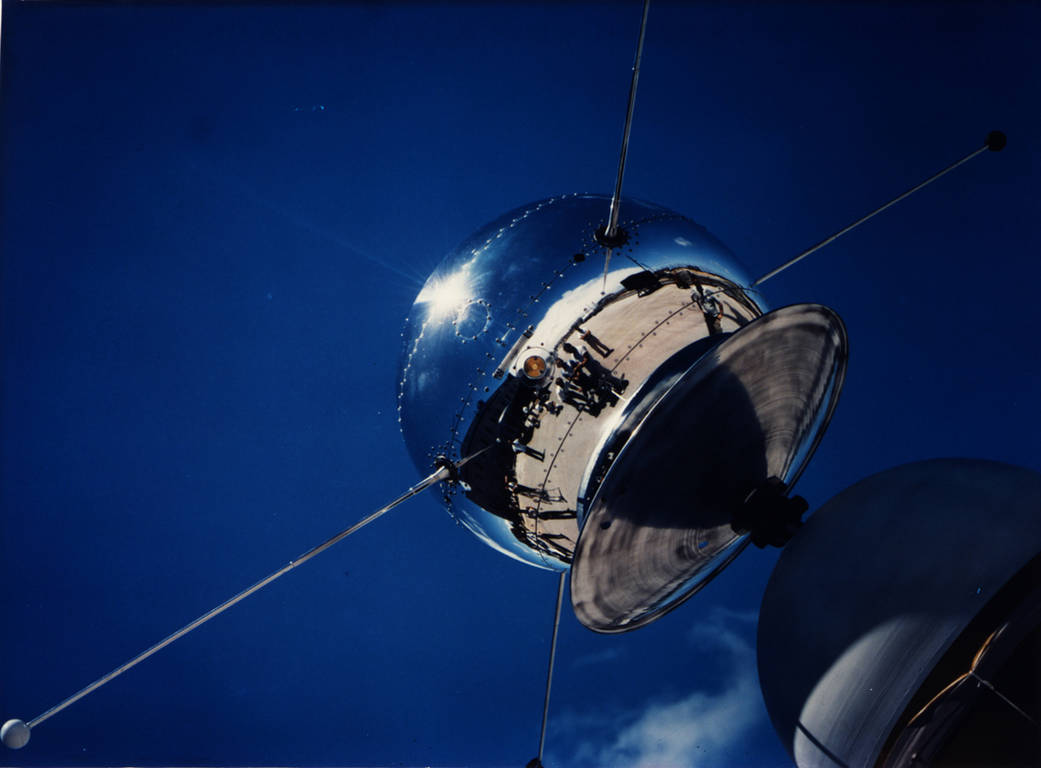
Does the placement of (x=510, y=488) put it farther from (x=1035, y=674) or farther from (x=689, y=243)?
(x=1035, y=674)

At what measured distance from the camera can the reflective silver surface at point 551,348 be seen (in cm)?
161

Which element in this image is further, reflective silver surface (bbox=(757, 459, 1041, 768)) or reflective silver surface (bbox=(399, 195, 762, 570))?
reflective silver surface (bbox=(399, 195, 762, 570))

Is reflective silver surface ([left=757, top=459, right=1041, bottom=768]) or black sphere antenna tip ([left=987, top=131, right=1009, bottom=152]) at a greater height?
black sphere antenna tip ([left=987, top=131, right=1009, bottom=152])

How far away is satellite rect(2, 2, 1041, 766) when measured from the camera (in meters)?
1.28

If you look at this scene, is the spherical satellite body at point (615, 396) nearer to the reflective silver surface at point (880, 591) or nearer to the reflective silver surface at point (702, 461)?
the reflective silver surface at point (702, 461)

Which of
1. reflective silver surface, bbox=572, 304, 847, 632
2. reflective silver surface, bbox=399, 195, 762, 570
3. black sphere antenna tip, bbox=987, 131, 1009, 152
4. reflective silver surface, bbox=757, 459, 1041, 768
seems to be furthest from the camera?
black sphere antenna tip, bbox=987, 131, 1009, 152

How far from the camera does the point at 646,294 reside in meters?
1.71

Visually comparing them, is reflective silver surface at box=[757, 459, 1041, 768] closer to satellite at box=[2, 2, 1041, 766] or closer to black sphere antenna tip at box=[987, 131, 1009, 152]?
satellite at box=[2, 2, 1041, 766]

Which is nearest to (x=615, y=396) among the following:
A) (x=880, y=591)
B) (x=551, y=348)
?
(x=551, y=348)

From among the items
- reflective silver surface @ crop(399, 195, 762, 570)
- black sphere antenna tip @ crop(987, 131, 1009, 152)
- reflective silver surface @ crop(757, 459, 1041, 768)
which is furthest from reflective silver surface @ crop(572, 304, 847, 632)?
black sphere antenna tip @ crop(987, 131, 1009, 152)

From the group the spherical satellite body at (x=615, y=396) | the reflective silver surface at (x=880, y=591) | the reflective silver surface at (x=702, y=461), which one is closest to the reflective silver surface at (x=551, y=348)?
the spherical satellite body at (x=615, y=396)

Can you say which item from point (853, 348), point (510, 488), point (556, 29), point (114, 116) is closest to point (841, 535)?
point (510, 488)

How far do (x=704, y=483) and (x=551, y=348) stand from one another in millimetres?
503

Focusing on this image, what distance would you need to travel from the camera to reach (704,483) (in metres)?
1.68
